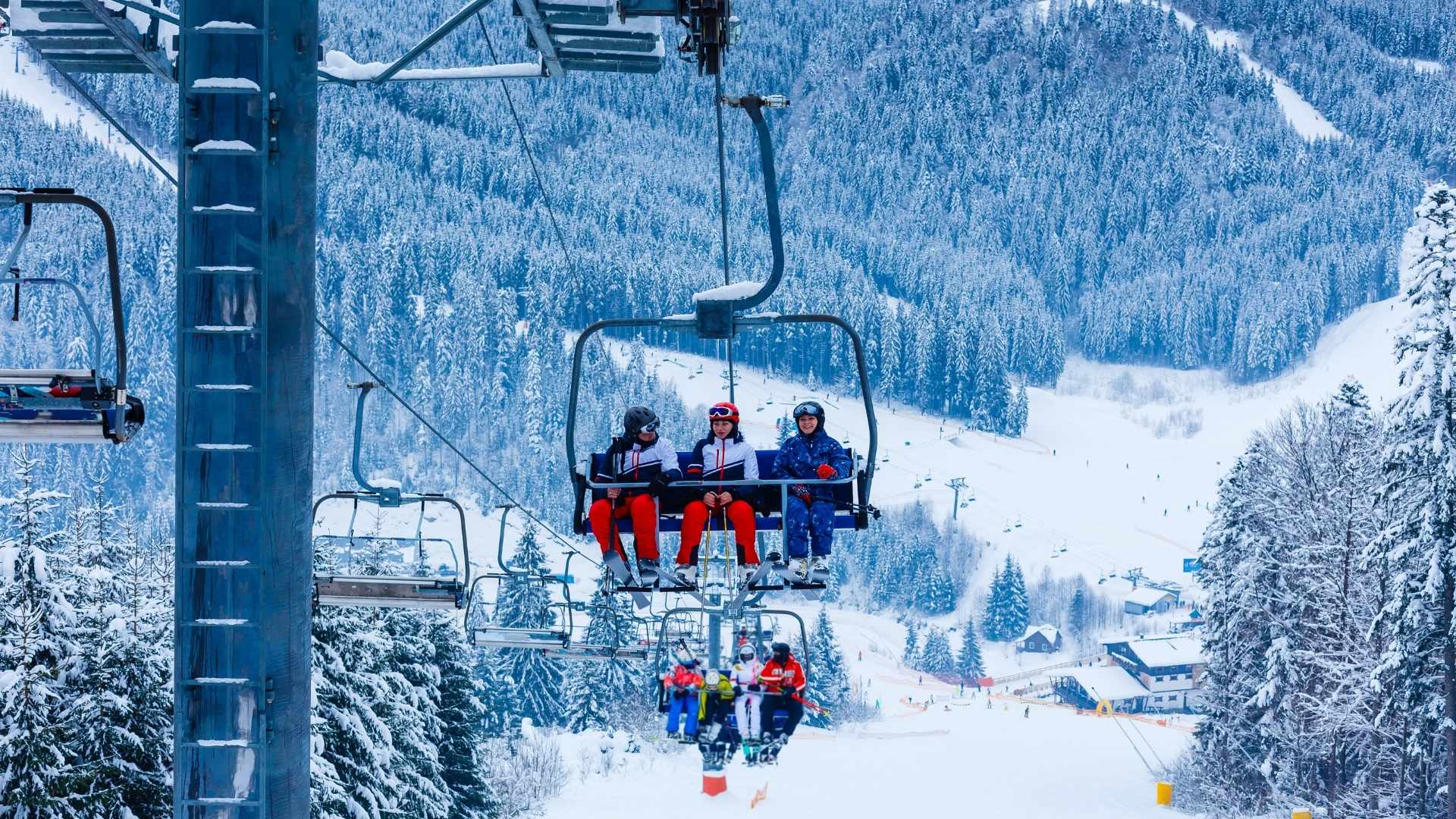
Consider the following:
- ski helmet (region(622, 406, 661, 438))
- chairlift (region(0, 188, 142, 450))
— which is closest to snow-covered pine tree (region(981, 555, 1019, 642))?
ski helmet (region(622, 406, 661, 438))

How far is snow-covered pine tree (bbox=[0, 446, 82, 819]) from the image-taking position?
17422mm

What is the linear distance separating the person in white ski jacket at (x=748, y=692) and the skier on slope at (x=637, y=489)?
216 cm

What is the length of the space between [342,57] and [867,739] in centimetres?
5620

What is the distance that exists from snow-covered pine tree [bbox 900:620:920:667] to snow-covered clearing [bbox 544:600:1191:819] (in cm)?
4181

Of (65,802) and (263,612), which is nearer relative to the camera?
(263,612)

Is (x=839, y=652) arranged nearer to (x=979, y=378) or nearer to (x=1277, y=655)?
(x=1277, y=655)

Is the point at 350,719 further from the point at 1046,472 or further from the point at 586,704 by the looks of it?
the point at 1046,472

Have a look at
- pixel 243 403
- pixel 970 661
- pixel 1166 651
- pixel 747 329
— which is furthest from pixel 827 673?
pixel 243 403

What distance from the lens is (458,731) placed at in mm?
33281

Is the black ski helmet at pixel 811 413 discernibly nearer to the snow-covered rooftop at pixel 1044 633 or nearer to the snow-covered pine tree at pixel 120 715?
the snow-covered pine tree at pixel 120 715

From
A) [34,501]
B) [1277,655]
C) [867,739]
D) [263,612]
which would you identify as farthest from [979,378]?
[263,612]

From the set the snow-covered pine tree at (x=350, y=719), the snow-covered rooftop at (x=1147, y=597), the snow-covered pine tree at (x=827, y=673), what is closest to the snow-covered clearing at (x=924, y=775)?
the snow-covered pine tree at (x=827, y=673)

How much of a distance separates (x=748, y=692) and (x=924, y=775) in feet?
129

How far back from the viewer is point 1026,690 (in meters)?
111
